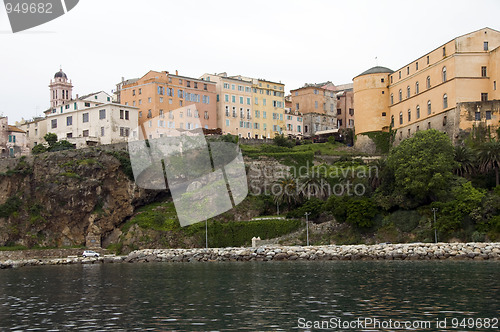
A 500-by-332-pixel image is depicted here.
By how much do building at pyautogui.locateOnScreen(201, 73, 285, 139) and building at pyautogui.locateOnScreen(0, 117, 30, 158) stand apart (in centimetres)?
2775

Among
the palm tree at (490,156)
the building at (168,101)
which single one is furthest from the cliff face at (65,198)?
the palm tree at (490,156)

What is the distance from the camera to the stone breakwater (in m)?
49.2

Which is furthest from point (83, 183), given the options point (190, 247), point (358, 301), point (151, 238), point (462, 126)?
point (358, 301)

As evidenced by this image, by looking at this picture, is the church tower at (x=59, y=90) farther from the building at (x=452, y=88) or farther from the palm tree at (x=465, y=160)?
the palm tree at (x=465, y=160)

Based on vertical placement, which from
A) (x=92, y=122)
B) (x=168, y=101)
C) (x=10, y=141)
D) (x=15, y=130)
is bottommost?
(x=10, y=141)

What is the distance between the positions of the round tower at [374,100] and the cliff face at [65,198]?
31.6 metres

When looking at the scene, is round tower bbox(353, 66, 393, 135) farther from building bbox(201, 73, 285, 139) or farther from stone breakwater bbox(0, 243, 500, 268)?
stone breakwater bbox(0, 243, 500, 268)

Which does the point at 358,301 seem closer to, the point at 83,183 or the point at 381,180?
the point at 381,180

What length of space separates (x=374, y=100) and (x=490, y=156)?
2606 centimetres

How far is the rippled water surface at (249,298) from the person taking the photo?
73.3ft

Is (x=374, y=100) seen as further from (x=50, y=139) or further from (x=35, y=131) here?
(x=35, y=131)

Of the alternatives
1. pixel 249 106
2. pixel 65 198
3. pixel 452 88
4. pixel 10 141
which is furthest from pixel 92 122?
pixel 452 88

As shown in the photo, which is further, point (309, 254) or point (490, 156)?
point (490, 156)

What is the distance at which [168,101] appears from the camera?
83.3 meters
